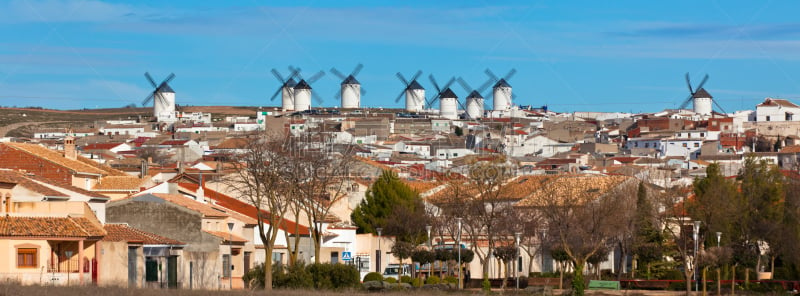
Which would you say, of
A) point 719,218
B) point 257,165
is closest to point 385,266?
point 257,165

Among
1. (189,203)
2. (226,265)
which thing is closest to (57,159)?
(189,203)

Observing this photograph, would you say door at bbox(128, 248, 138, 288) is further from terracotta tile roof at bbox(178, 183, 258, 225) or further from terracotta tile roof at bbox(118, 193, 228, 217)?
terracotta tile roof at bbox(178, 183, 258, 225)

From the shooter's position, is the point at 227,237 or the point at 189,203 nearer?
the point at 227,237

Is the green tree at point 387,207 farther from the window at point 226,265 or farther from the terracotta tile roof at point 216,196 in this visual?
the window at point 226,265

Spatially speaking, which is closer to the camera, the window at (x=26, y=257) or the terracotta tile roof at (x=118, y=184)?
the window at (x=26, y=257)

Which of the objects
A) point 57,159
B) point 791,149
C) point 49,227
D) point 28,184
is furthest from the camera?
point 791,149

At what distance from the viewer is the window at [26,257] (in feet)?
131

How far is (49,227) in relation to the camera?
40.8 m

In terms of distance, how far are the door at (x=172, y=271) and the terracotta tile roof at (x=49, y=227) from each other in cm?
569

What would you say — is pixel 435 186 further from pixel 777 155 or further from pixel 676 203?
pixel 777 155

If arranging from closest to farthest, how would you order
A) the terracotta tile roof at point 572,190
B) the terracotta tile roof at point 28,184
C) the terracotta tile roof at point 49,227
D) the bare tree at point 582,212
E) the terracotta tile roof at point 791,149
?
the terracotta tile roof at point 49,227 → the terracotta tile roof at point 28,184 → the bare tree at point 582,212 → the terracotta tile roof at point 572,190 → the terracotta tile roof at point 791,149

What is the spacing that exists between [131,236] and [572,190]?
108 ft

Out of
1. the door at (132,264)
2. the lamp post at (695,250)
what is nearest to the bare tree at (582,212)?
the lamp post at (695,250)

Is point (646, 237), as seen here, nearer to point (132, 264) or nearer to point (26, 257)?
point (132, 264)
